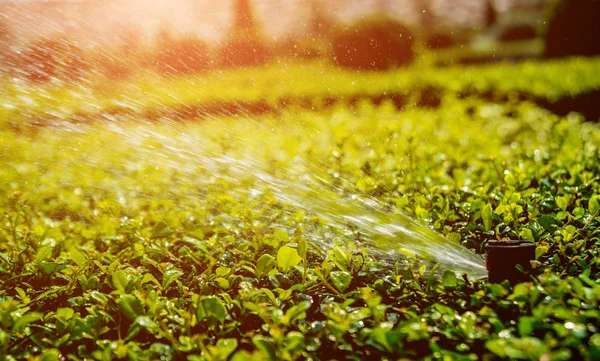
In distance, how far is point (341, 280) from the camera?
100 inches

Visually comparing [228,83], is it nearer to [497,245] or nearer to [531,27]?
[497,245]

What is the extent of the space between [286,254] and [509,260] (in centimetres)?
85

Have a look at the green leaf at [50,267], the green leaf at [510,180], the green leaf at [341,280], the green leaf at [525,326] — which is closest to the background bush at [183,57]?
the green leaf at [510,180]

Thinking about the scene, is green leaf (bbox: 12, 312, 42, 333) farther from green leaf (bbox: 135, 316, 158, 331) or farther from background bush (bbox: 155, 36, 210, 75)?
background bush (bbox: 155, 36, 210, 75)

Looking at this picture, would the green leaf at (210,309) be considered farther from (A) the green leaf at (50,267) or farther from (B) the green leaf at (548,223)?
(B) the green leaf at (548,223)

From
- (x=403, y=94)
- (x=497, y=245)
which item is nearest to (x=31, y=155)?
(x=497, y=245)

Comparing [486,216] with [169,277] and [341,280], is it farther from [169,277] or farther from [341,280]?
[169,277]

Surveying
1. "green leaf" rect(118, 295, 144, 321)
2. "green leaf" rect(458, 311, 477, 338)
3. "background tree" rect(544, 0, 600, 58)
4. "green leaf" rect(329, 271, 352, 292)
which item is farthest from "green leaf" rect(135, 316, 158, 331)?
"background tree" rect(544, 0, 600, 58)

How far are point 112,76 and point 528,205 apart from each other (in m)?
10.7

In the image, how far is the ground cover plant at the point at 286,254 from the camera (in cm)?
216

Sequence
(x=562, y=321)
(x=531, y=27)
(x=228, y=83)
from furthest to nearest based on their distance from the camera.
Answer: (x=531, y=27) → (x=228, y=83) → (x=562, y=321)

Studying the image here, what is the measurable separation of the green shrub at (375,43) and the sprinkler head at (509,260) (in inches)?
580

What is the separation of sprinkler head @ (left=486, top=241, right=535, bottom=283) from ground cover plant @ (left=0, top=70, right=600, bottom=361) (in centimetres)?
8

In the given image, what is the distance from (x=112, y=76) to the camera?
1273cm
